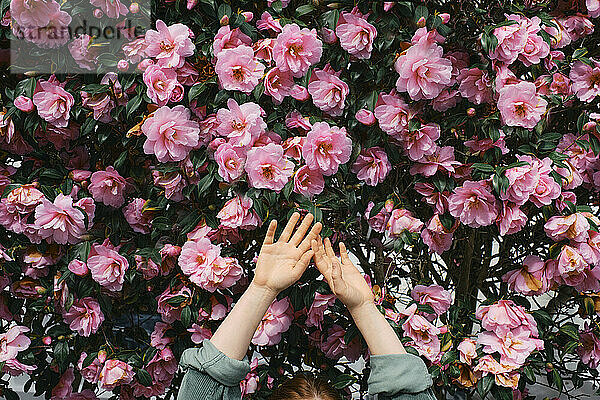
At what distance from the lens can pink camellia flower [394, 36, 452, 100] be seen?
141 centimetres

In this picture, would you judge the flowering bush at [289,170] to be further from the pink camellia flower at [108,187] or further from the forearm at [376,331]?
the forearm at [376,331]

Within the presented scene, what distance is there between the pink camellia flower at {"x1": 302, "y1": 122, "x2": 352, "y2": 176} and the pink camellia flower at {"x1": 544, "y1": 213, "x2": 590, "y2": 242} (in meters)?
0.50

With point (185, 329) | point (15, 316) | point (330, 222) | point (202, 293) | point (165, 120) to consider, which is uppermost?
point (165, 120)

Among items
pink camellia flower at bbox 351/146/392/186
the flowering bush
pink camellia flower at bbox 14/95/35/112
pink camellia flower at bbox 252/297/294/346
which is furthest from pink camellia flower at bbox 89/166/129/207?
pink camellia flower at bbox 351/146/392/186

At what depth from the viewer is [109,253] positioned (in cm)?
151

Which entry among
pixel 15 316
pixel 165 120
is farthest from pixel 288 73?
pixel 15 316

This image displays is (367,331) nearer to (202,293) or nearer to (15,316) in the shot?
(202,293)

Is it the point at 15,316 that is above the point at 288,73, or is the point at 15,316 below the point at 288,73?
below

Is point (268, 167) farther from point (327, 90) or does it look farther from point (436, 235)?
point (436, 235)

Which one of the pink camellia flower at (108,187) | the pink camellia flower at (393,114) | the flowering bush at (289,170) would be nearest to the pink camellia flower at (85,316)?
the flowering bush at (289,170)

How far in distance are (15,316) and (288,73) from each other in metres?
0.95

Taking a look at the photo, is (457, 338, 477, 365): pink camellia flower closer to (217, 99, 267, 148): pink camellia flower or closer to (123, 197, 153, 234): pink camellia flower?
(217, 99, 267, 148): pink camellia flower

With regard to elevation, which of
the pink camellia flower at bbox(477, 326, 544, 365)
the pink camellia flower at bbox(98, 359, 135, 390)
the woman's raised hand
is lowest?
the pink camellia flower at bbox(98, 359, 135, 390)

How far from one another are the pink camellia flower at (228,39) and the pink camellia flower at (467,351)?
0.85m
